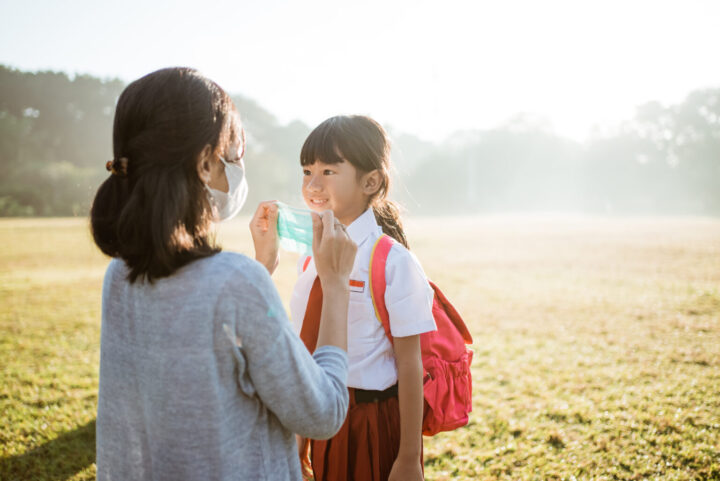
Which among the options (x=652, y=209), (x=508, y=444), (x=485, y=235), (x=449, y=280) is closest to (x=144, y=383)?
(x=508, y=444)

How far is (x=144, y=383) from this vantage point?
106cm

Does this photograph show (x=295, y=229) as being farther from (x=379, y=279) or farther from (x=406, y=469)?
(x=406, y=469)

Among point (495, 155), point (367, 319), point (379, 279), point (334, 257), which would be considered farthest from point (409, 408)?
point (495, 155)

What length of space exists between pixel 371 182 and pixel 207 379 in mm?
1124

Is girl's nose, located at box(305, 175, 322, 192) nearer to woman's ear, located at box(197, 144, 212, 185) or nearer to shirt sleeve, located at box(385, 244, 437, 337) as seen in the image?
shirt sleeve, located at box(385, 244, 437, 337)

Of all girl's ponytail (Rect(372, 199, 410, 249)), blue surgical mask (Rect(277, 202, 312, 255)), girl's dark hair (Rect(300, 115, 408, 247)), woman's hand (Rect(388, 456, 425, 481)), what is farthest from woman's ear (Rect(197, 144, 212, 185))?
woman's hand (Rect(388, 456, 425, 481))

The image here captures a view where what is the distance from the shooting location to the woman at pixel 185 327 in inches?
38.9

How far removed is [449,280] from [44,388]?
8182 mm

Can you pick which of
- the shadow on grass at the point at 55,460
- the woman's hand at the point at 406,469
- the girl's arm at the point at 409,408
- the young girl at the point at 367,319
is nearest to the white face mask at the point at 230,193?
the young girl at the point at 367,319

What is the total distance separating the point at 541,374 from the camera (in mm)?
5102

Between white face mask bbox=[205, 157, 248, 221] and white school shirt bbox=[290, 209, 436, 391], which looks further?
white school shirt bbox=[290, 209, 436, 391]

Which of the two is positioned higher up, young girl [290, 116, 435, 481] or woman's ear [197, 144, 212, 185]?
woman's ear [197, 144, 212, 185]

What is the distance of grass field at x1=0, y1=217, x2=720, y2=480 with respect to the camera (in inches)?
132

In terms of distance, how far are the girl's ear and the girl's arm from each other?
63 centimetres
